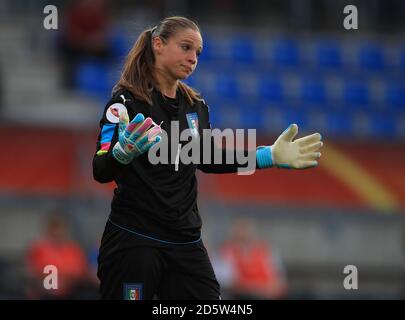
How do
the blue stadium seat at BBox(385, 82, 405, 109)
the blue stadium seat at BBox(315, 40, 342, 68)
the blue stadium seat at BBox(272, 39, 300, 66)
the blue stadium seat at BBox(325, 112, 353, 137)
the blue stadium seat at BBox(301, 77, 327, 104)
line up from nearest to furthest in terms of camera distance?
the blue stadium seat at BBox(325, 112, 353, 137) < the blue stadium seat at BBox(301, 77, 327, 104) < the blue stadium seat at BBox(272, 39, 300, 66) < the blue stadium seat at BBox(385, 82, 405, 109) < the blue stadium seat at BBox(315, 40, 342, 68)

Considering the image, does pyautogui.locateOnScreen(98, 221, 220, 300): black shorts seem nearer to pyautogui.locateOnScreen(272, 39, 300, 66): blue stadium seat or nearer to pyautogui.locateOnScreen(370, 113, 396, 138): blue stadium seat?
pyautogui.locateOnScreen(370, 113, 396, 138): blue stadium seat

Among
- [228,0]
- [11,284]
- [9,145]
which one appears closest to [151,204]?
[11,284]

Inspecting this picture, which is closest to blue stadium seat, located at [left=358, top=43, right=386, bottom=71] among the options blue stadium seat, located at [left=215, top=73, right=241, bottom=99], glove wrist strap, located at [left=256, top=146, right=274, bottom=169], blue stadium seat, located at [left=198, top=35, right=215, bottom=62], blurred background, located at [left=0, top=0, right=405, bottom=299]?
blurred background, located at [left=0, top=0, right=405, bottom=299]

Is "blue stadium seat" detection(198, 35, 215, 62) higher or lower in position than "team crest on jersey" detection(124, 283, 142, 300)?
higher

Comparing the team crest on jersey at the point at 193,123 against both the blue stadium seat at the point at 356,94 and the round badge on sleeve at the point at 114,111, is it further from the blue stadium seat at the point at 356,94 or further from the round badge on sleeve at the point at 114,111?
the blue stadium seat at the point at 356,94

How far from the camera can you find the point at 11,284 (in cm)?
988

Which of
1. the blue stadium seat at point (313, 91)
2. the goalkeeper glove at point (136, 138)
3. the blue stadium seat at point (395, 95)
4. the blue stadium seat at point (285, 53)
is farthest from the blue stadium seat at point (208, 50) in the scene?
the goalkeeper glove at point (136, 138)

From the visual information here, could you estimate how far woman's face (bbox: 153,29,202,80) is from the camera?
17.0 feet

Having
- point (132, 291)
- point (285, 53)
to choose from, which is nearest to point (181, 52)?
point (132, 291)

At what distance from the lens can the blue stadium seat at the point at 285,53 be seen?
52.8ft

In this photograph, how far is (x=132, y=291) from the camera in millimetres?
5008

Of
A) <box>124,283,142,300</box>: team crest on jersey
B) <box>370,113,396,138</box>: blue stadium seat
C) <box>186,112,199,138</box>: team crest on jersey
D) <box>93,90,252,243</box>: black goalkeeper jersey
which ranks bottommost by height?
<box>124,283,142,300</box>: team crest on jersey

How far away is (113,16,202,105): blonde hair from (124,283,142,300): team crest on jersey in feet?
3.10

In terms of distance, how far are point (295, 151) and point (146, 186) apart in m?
0.83
